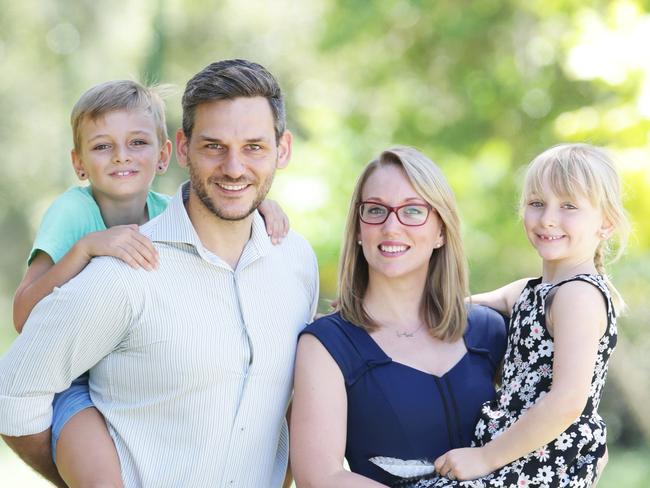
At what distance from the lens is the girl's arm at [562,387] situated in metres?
2.42

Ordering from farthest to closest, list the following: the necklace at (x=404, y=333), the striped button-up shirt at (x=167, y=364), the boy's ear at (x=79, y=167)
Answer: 1. the boy's ear at (x=79, y=167)
2. the necklace at (x=404, y=333)
3. the striped button-up shirt at (x=167, y=364)

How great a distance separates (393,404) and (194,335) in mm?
551

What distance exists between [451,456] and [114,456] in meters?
0.87

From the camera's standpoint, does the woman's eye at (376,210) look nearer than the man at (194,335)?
No

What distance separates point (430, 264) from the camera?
9.53 ft

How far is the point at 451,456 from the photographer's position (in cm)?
254

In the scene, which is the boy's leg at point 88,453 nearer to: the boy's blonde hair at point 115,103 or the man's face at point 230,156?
the man's face at point 230,156

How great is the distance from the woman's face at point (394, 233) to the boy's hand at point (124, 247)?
1.94ft

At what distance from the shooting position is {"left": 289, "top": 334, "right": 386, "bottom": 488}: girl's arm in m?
2.53

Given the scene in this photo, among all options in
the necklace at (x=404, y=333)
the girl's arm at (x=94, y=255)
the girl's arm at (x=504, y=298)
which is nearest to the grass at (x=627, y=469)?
the girl's arm at (x=504, y=298)

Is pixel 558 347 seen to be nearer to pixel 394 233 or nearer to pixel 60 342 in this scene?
pixel 394 233

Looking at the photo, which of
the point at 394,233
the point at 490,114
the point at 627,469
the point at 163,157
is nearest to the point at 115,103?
the point at 163,157

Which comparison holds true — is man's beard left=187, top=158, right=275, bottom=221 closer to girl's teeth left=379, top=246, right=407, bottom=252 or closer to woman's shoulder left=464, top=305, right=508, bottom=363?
girl's teeth left=379, top=246, right=407, bottom=252

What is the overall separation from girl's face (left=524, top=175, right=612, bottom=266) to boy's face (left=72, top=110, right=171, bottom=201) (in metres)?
1.21
